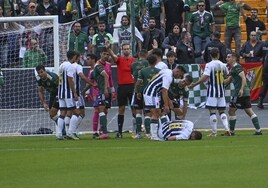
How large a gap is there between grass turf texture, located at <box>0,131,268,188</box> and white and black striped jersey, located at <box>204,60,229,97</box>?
1.19 meters

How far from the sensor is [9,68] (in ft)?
101

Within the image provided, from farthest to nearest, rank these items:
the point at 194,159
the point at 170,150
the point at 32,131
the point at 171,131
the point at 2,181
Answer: the point at 32,131
the point at 171,131
the point at 170,150
the point at 194,159
the point at 2,181

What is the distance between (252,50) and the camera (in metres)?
34.8

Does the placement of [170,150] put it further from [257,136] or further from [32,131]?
[32,131]

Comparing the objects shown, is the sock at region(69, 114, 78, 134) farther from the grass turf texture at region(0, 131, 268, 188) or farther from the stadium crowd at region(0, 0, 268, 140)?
the grass turf texture at region(0, 131, 268, 188)

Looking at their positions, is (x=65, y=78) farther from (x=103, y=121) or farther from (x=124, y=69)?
(x=124, y=69)

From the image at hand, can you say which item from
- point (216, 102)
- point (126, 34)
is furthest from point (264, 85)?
point (216, 102)

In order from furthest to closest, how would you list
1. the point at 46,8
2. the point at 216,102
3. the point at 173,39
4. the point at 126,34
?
the point at 46,8 < the point at 173,39 < the point at 126,34 < the point at 216,102

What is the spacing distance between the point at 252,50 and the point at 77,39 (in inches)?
208

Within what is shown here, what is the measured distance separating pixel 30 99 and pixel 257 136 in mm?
7592

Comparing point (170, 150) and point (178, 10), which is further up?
point (178, 10)

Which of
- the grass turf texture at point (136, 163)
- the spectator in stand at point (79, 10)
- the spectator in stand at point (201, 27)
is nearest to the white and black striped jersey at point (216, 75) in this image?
the grass turf texture at point (136, 163)

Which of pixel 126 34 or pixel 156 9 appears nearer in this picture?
pixel 126 34

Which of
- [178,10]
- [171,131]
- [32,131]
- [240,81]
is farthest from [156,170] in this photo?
[178,10]
